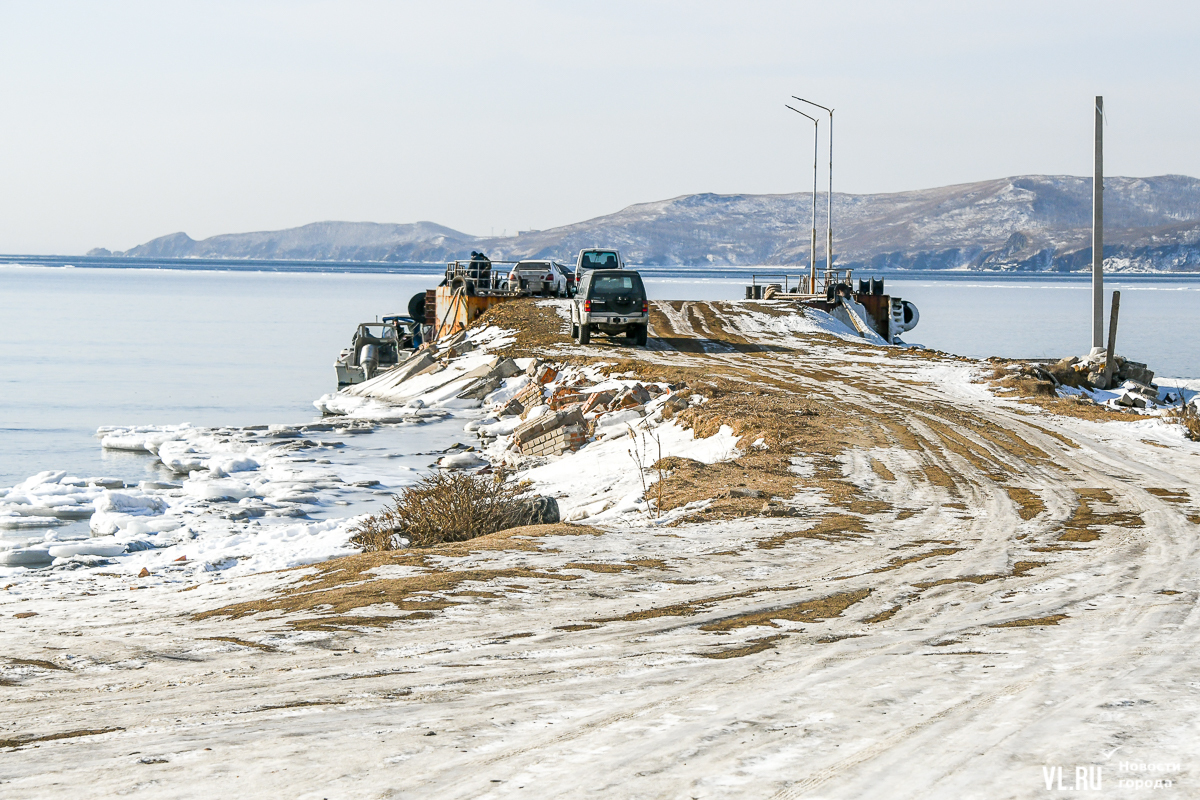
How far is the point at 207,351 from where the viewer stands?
59.7m

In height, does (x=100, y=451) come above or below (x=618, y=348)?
below

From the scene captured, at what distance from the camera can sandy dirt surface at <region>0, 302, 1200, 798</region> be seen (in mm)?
5105

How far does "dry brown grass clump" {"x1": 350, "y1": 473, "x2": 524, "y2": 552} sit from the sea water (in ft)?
38.4

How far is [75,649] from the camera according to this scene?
739 cm

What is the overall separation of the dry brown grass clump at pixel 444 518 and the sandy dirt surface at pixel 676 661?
1.33 metres

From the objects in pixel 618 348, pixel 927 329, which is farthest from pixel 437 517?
pixel 927 329

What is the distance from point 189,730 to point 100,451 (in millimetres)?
23624

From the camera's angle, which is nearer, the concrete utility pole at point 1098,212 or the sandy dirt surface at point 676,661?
the sandy dirt surface at point 676,661

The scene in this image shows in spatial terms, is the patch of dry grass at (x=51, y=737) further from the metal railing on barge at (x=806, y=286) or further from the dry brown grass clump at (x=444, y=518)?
the metal railing on barge at (x=806, y=286)

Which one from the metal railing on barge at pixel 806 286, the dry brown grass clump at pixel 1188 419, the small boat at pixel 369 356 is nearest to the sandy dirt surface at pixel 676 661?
the dry brown grass clump at pixel 1188 419

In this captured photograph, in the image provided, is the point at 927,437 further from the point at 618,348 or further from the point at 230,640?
the point at 618,348

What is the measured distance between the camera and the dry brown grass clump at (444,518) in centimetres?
1281

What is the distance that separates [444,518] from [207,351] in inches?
1991

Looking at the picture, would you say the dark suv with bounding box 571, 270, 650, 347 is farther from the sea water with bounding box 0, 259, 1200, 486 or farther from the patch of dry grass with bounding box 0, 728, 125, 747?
the patch of dry grass with bounding box 0, 728, 125, 747
